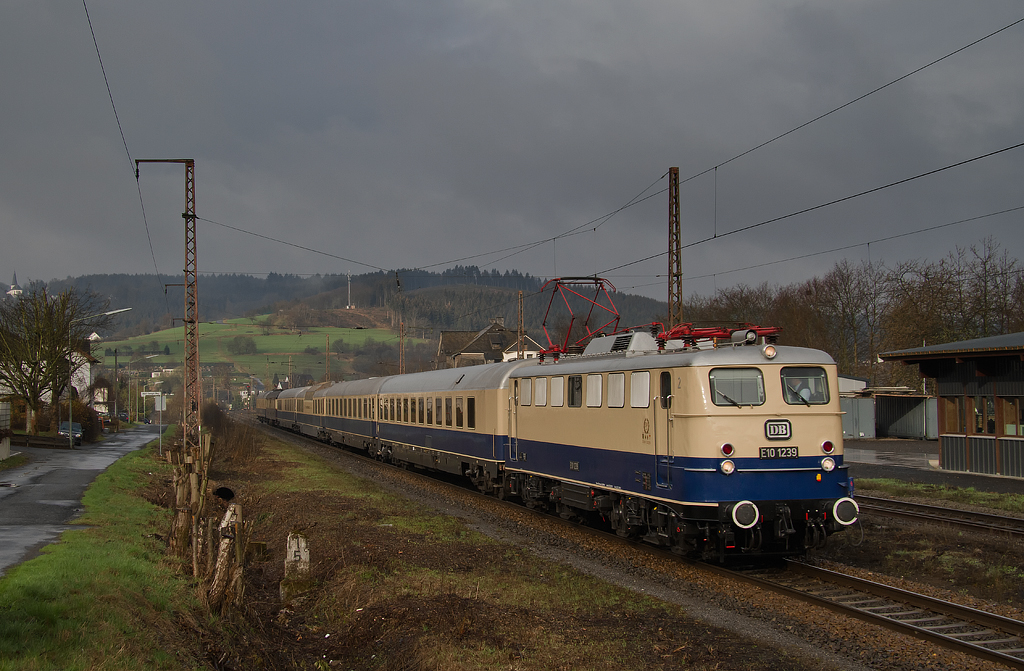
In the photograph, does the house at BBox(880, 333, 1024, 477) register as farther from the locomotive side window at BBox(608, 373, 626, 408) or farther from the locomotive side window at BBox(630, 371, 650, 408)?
the locomotive side window at BBox(630, 371, 650, 408)

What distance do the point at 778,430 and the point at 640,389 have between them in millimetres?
2298

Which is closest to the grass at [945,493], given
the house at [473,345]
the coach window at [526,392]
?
the coach window at [526,392]

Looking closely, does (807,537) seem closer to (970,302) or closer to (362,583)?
(362,583)

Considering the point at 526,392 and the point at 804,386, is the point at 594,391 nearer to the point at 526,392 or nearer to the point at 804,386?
the point at 526,392

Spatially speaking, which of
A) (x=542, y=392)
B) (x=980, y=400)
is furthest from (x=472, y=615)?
(x=980, y=400)

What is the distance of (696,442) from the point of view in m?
11.6

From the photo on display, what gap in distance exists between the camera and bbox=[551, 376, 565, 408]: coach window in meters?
16.2

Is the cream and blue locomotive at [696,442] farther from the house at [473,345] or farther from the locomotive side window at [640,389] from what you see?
the house at [473,345]

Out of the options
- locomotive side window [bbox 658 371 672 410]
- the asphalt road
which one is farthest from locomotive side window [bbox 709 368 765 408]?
the asphalt road

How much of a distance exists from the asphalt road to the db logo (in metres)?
10.6

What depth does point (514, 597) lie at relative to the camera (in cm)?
1072

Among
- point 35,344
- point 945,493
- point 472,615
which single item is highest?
point 35,344

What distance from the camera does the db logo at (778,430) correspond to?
11801 millimetres

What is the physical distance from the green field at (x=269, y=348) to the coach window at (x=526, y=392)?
125200 mm
